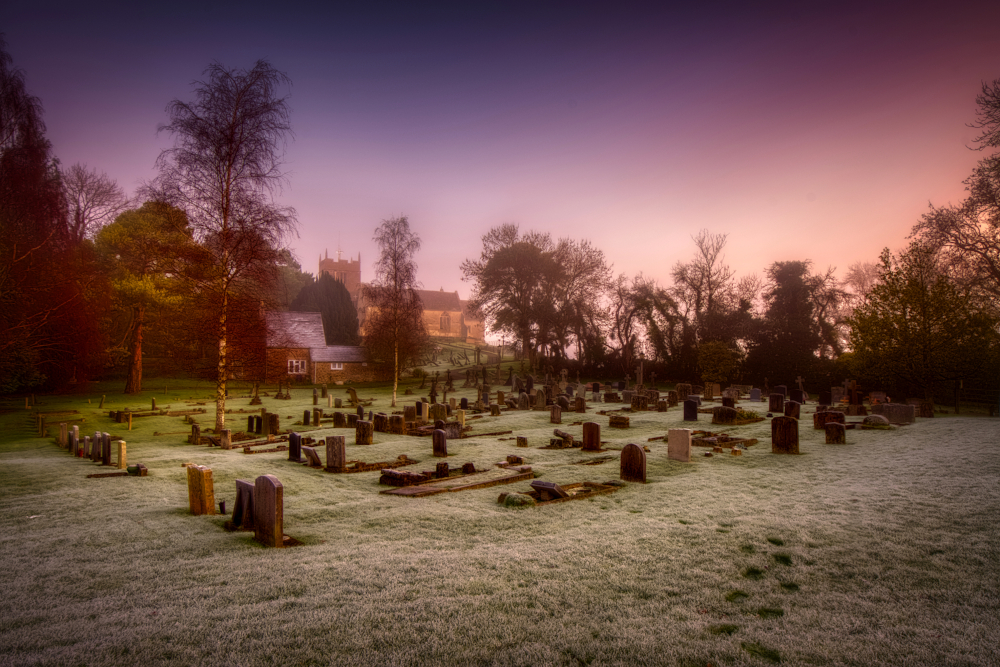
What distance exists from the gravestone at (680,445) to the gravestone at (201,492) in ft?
32.1

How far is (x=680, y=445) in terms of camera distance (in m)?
11.6

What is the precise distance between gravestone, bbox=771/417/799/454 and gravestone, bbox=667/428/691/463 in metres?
2.64

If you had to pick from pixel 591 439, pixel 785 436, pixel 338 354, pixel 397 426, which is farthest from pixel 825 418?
pixel 338 354

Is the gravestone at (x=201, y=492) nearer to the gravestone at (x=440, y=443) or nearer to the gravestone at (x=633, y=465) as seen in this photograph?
the gravestone at (x=440, y=443)

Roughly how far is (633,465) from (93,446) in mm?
13657

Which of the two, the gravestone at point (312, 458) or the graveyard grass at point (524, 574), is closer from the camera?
the graveyard grass at point (524, 574)

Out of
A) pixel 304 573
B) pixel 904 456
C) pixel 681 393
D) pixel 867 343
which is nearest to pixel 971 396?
pixel 867 343

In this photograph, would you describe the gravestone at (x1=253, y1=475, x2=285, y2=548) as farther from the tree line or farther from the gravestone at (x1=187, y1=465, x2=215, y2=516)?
the tree line

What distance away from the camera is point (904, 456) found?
1104 cm

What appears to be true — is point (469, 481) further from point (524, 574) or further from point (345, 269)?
point (345, 269)

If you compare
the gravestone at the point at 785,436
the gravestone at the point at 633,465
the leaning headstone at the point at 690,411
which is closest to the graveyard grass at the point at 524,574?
the gravestone at the point at 633,465

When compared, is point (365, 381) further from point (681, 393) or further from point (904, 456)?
point (904, 456)

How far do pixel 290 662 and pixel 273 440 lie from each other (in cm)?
1351

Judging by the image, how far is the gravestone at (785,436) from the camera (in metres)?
12.3
